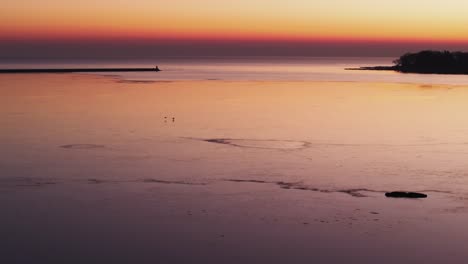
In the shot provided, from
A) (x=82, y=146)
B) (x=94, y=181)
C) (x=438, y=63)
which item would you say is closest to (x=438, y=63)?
(x=438, y=63)

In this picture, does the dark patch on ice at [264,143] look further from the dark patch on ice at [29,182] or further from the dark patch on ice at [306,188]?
the dark patch on ice at [29,182]

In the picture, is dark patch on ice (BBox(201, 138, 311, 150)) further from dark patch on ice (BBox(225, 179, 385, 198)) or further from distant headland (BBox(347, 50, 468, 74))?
distant headland (BBox(347, 50, 468, 74))

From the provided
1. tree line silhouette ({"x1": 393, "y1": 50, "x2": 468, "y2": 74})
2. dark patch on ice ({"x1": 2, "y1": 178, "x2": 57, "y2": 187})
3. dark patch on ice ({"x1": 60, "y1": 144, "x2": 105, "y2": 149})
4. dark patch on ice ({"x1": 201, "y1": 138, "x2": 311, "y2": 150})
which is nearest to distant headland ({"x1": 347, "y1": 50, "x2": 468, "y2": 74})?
tree line silhouette ({"x1": 393, "y1": 50, "x2": 468, "y2": 74})

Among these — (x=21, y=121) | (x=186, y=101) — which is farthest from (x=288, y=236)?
(x=186, y=101)

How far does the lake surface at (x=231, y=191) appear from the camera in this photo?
10.3m

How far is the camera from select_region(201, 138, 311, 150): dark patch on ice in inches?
820

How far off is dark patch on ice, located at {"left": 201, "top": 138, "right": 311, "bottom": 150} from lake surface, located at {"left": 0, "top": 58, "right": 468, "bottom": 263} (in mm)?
60

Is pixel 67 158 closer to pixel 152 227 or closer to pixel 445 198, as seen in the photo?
pixel 152 227

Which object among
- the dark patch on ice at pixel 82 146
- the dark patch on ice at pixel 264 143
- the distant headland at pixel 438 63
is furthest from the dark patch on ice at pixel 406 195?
the distant headland at pixel 438 63

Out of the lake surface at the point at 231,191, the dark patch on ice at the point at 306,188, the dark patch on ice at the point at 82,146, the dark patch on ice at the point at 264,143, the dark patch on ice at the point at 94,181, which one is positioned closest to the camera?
the lake surface at the point at 231,191

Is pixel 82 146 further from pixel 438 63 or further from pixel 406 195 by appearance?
pixel 438 63

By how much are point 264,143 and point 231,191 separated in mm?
7505

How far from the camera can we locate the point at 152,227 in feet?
37.6

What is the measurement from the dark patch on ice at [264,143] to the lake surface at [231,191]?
2.3 inches
